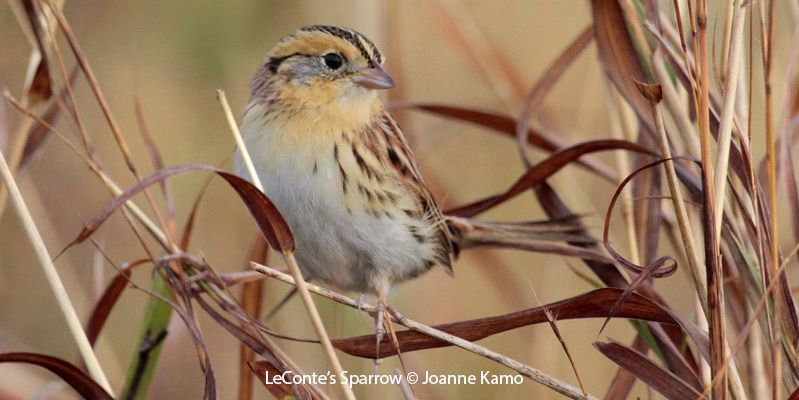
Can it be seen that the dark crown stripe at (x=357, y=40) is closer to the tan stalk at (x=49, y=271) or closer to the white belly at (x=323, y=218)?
the white belly at (x=323, y=218)

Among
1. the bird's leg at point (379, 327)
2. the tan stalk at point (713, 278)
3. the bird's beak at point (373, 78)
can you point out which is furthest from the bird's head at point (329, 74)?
the tan stalk at point (713, 278)

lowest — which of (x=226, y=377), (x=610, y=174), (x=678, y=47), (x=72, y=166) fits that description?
(x=226, y=377)

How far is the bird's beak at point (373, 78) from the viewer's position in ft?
7.59

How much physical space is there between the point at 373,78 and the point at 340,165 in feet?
0.76

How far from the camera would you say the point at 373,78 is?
2334mm

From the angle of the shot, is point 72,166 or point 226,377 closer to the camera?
point 226,377

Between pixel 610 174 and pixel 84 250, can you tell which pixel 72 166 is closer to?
pixel 84 250

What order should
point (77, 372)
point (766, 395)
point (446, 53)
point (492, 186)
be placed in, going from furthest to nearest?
point (446, 53)
point (492, 186)
point (766, 395)
point (77, 372)

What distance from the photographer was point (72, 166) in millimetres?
3498

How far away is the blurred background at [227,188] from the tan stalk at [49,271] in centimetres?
82

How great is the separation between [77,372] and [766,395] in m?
1.15

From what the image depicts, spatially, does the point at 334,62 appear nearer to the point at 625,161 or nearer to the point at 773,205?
the point at 625,161

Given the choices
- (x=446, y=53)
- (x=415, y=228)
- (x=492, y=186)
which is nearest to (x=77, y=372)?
(x=415, y=228)

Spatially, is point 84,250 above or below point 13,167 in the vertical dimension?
below
